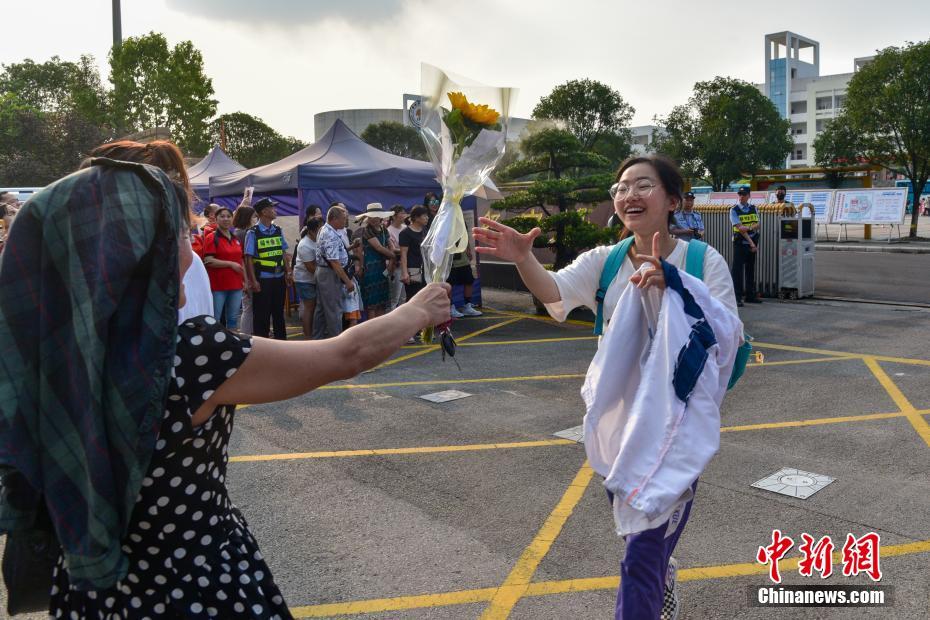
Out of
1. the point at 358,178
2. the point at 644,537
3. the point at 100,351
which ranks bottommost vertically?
the point at 644,537

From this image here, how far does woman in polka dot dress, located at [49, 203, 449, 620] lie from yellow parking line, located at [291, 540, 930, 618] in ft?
5.94

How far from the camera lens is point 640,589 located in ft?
9.02

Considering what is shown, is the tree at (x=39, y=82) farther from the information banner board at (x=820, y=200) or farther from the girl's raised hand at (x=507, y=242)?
the girl's raised hand at (x=507, y=242)

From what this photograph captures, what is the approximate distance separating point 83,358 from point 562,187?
37.5 ft

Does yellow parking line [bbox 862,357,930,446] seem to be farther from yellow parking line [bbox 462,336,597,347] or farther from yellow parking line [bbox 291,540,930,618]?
yellow parking line [bbox 462,336,597,347]

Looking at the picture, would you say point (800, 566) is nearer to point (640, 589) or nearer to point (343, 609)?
point (640, 589)

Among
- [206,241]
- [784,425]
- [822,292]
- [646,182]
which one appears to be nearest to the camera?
[646,182]

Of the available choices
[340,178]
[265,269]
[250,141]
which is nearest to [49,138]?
[250,141]

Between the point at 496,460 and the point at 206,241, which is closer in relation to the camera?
the point at 496,460

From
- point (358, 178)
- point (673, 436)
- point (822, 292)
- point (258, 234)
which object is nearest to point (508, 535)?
point (673, 436)

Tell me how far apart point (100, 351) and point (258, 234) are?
874cm

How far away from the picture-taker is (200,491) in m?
1.81

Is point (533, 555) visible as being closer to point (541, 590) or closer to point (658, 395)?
point (541, 590)

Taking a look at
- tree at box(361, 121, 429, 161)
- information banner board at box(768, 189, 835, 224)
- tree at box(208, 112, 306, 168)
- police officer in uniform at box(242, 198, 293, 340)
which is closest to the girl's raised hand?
police officer in uniform at box(242, 198, 293, 340)
